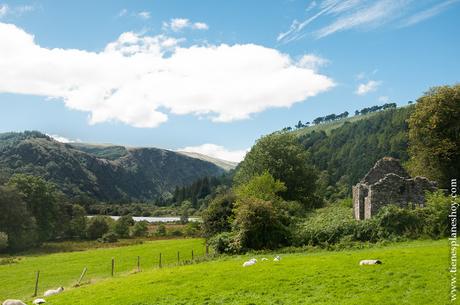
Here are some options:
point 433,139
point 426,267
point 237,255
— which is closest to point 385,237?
point 237,255

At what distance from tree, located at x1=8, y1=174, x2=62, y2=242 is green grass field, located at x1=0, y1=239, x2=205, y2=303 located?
124 ft

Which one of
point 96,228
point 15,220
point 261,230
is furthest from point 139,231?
point 261,230

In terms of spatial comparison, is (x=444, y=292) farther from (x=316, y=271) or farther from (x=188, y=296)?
(x=188, y=296)

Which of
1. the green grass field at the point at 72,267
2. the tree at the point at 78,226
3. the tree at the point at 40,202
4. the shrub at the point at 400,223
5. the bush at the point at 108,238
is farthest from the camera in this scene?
the tree at the point at 78,226

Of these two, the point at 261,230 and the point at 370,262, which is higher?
the point at 370,262

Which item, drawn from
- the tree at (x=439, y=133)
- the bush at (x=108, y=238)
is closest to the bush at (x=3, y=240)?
the bush at (x=108, y=238)

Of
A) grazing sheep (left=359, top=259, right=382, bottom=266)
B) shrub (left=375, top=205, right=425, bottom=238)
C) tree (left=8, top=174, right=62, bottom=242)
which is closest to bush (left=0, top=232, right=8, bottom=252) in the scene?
tree (left=8, top=174, right=62, bottom=242)

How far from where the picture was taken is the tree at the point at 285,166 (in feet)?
244

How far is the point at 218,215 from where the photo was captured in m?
58.8

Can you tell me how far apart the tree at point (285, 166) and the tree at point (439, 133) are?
22371mm

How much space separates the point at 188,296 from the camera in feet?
80.5

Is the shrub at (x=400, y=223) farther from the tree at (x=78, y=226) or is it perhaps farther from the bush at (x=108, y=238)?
the tree at (x=78, y=226)

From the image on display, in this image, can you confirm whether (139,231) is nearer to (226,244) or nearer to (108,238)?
(108,238)

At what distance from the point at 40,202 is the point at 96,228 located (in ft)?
62.8
